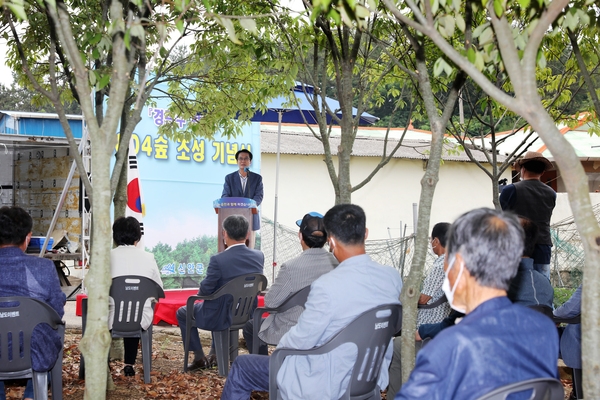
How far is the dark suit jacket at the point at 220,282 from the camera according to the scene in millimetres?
5270

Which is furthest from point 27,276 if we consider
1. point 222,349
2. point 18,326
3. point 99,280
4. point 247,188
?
point 247,188

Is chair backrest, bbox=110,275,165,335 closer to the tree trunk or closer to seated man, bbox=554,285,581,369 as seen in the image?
the tree trunk

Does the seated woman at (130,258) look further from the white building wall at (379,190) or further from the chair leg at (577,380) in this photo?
the white building wall at (379,190)

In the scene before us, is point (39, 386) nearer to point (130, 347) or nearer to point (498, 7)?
point (130, 347)

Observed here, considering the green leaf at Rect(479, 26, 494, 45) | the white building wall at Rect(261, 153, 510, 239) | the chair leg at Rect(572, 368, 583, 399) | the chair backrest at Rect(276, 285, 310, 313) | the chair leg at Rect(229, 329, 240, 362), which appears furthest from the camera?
the white building wall at Rect(261, 153, 510, 239)

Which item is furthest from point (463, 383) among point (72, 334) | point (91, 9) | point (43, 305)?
point (72, 334)

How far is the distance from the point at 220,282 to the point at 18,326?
1.96 metres

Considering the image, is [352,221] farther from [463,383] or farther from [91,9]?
[91,9]

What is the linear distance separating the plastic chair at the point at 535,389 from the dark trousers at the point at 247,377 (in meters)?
1.94

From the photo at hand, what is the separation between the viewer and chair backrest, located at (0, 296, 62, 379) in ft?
11.7

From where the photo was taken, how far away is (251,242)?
8211 mm

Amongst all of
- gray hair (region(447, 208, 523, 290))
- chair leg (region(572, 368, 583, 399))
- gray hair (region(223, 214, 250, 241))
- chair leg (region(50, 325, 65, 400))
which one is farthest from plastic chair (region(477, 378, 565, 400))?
gray hair (region(223, 214, 250, 241))

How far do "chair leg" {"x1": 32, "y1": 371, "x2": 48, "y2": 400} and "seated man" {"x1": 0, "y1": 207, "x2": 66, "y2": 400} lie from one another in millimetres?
48

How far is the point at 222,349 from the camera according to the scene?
540 cm
